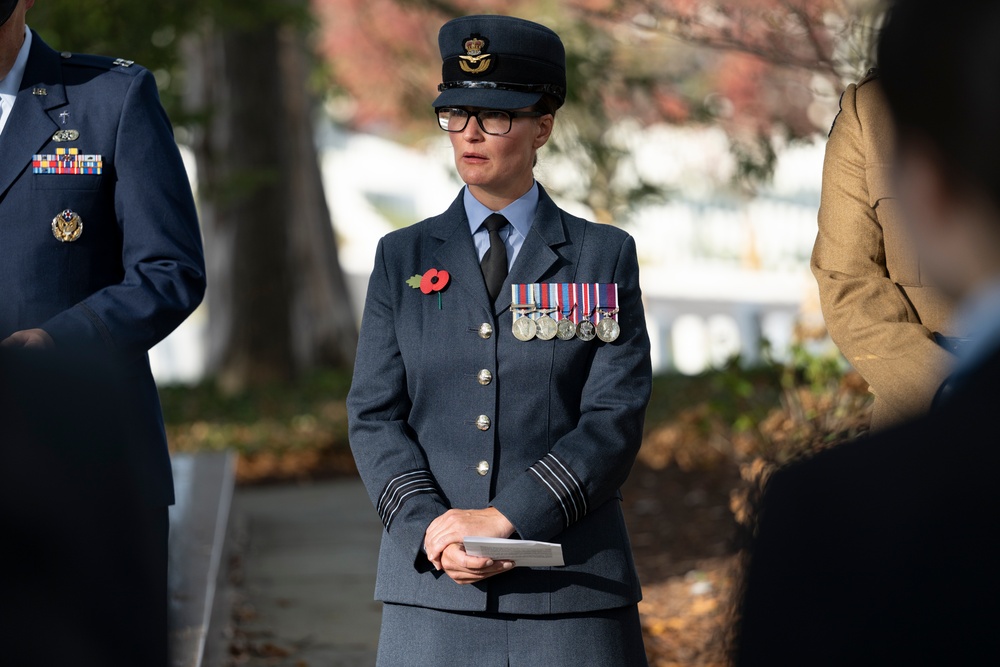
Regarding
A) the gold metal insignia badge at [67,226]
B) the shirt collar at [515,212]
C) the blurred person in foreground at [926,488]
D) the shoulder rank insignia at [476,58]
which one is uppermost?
the shoulder rank insignia at [476,58]

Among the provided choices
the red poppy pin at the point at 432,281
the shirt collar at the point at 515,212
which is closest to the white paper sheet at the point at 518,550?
the red poppy pin at the point at 432,281

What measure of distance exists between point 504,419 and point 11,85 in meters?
1.36

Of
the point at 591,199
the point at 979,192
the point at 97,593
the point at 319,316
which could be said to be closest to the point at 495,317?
the point at 97,593

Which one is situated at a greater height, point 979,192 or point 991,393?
point 979,192

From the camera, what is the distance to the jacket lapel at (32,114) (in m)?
3.05

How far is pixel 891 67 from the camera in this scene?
1.16 m

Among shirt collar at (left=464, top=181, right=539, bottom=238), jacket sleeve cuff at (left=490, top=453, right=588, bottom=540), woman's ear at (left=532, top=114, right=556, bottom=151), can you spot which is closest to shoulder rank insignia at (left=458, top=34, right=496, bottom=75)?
woman's ear at (left=532, top=114, right=556, bottom=151)

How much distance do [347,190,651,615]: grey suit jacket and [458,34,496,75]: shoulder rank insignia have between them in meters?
0.32

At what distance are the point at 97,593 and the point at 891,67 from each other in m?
0.86

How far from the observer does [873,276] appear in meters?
2.98

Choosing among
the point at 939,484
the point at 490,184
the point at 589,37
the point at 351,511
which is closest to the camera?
the point at 939,484

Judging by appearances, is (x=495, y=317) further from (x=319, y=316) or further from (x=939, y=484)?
(x=319, y=316)

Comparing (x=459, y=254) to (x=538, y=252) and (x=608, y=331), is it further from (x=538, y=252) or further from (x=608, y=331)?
(x=608, y=331)

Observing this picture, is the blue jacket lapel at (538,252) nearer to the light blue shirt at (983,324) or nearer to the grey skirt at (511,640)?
the grey skirt at (511,640)
